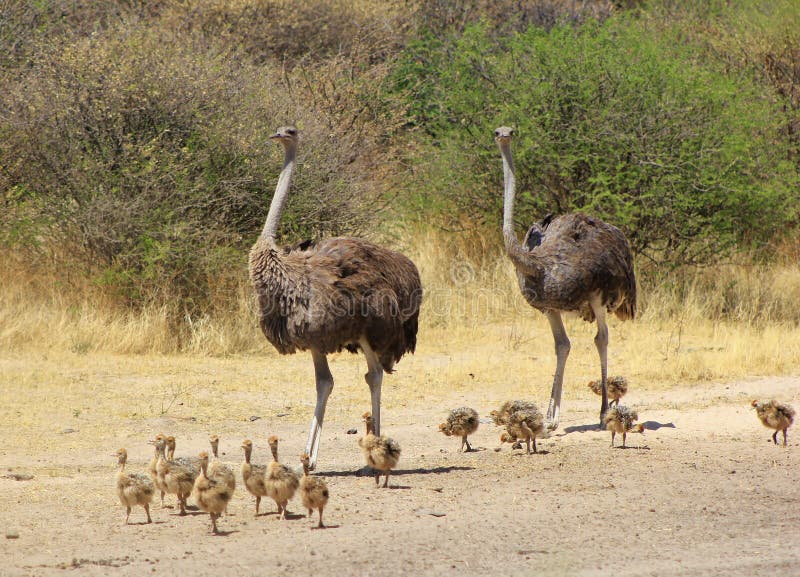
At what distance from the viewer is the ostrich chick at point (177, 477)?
709 cm

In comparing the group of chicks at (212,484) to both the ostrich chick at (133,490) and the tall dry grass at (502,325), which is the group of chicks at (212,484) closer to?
the ostrich chick at (133,490)

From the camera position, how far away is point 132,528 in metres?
6.75

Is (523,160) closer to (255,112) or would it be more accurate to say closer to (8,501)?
(255,112)

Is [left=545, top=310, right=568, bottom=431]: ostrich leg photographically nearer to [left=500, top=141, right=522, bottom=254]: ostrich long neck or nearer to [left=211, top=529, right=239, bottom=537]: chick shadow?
[left=500, top=141, right=522, bottom=254]: ostrich long neck

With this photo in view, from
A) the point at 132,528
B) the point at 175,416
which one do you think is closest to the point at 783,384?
the point at 175,416

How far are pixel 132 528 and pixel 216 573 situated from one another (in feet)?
3.62

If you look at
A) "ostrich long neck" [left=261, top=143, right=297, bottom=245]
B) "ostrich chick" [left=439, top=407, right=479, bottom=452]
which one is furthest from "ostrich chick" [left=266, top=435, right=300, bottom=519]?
"ostrich chick" [left=439, top=407, right=479, bottom=452]

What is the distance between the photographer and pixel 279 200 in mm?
8492

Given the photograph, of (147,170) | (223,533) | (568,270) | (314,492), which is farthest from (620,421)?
(147,170)

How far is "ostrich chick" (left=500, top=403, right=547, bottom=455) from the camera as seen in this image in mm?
8672

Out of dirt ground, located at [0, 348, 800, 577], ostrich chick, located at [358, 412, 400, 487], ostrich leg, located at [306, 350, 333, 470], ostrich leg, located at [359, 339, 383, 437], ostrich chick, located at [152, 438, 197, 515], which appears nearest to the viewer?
dirt ground, located at [0, 348, 800, 577]

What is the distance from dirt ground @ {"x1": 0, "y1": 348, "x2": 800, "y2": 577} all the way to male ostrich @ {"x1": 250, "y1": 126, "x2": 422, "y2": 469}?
0.87m

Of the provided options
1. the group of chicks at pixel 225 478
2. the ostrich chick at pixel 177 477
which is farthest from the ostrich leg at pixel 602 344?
the ostrich chick at pixel 177 477

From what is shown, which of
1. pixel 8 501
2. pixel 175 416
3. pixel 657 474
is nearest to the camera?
pixel 8 501
